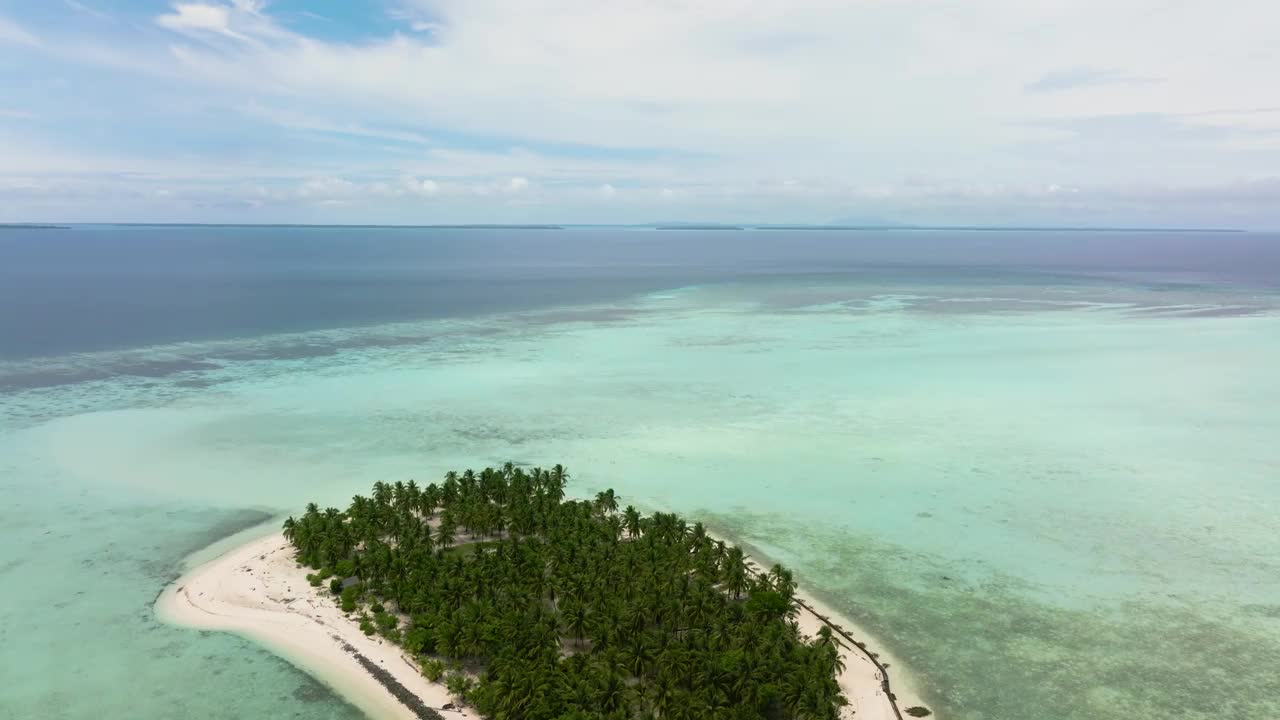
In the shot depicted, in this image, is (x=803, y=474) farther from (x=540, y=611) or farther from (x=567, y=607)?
(x=540, y=611)

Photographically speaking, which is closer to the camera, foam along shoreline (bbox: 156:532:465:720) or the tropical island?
the tropical island

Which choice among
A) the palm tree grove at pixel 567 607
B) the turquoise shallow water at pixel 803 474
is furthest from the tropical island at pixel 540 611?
the turquoise shallow water at pixel 803 474

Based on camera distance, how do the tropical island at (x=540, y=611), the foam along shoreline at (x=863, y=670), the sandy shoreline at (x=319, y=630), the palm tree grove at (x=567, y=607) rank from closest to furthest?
the palm tree grove at (x=567, y=607) < the tropical island at (x=540, y=611) < the foam along shoreline at (x=863, y=670) < the sandy shoreline at (x=319, y=630)

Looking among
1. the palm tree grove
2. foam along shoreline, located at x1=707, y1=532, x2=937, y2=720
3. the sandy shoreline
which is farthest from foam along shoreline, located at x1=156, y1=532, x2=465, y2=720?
foam along shoreline, located at x1=707, y1=532, x2=937, y2=720

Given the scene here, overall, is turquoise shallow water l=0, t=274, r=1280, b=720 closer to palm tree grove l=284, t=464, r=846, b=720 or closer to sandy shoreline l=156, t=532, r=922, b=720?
sandy shoreline l=156, t=532, r=922, b=720

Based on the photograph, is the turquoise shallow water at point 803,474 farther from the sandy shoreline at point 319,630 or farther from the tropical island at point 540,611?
the tropical island at point 540,611

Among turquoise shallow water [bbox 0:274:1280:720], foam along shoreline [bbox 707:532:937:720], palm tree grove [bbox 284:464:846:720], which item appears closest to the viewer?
palm tree grove [bbox 284:464:846:720]
